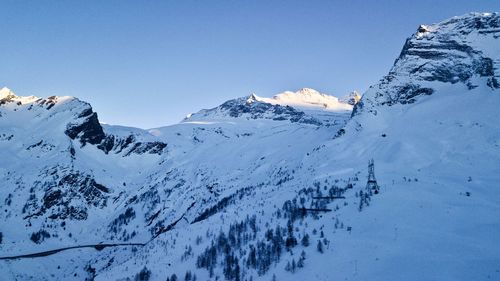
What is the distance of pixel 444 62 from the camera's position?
82.4 m

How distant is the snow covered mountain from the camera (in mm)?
23250

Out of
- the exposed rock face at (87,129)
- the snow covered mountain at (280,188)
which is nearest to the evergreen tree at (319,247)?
the snow covered mountain at (280,188)

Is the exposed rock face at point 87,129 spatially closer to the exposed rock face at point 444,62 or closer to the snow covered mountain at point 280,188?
the snow covered mountain at point 280,188

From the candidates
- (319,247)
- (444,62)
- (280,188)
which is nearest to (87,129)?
(280,188)

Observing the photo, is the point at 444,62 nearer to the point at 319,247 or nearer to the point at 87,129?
the point at 319,247

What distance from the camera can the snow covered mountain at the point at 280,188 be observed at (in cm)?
2325

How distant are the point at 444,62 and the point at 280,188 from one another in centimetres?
4735

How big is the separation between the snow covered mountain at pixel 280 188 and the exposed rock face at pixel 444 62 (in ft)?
1.13

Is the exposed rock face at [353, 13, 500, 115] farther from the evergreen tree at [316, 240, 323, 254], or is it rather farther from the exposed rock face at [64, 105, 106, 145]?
the exposed rock face at [64, 105, 106, 145]

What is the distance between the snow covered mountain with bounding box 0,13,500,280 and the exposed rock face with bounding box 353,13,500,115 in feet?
1.13

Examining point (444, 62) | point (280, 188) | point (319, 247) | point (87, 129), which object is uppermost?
point (444, 62)

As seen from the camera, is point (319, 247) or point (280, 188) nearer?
Answer: point (319, 247)

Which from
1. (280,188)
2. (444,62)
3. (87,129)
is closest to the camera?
(280,188)

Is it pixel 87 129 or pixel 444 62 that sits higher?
pixel 444 62
